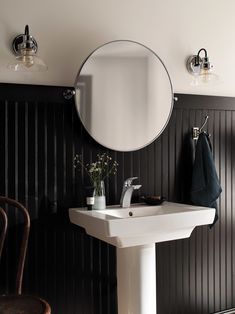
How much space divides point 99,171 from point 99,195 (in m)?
0.14

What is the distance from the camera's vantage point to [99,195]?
2146mm

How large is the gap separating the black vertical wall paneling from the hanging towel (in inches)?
4.8

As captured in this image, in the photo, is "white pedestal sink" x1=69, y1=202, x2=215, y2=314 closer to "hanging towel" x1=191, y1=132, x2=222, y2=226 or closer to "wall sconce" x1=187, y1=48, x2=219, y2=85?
"hanging towel" x1=191, y1=132, x2=222, y2=226

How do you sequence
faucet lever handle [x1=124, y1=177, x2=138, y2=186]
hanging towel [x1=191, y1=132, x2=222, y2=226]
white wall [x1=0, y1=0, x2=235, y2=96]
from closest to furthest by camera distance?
white wall [x1=0, y1=0, x2=235, y2=96], faucet lever handle [x1=124, y1=177, x2=138, y2=186], hanging towel [x1=191, y1=132, x2=222, y2=226]

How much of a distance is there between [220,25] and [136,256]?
1.78m

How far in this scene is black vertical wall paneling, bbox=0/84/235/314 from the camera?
2.08m

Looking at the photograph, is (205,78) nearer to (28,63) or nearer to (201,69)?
(201,69)

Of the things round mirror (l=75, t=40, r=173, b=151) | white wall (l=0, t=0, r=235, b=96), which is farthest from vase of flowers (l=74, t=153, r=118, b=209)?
white wall (l=0, t=0, r=235, b=96)

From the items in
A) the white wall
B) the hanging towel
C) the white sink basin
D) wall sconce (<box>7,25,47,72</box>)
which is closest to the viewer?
the white sink basin

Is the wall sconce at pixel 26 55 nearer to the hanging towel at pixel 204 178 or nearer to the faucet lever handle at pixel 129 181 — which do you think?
the faucet lever handle at pixel 129 181

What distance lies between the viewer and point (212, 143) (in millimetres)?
2662

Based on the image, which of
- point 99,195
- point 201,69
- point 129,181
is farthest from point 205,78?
point 99,195

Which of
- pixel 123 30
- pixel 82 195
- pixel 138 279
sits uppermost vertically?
pixel 123 30

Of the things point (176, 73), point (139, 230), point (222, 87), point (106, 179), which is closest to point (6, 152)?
point (106, 179)
